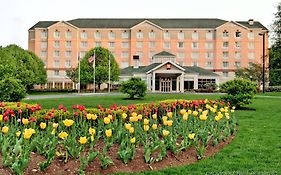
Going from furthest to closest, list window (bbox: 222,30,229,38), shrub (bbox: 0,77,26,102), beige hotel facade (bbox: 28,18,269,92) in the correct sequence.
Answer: beige hotel facade (bbox: 28,18,269,92)
window (bbox: 222,30,229,38)
shrub (bbox: 0,77,26,102)

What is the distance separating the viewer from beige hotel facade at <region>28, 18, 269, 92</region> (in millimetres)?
83875

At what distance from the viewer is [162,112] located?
1184 centimetres

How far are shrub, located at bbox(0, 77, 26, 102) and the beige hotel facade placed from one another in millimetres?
59339

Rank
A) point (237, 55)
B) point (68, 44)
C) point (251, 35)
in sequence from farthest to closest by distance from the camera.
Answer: point (68, 44) < point (237, 55) < point (251, 35)

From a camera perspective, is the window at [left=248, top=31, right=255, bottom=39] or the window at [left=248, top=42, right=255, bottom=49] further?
the window at [left=248, top=42, right=255, bottom=49]

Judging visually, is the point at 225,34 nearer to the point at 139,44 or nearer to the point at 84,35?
the point at 139,44

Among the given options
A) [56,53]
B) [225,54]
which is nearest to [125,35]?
[56,53]

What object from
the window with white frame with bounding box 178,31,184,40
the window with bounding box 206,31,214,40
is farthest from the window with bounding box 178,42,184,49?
the window with bounding box 206,31,214,40

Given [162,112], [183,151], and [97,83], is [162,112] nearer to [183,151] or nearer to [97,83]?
[183,151]

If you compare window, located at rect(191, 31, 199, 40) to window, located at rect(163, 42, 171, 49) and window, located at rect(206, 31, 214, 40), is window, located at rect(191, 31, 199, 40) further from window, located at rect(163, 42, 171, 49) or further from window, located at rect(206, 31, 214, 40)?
window, located at rect(163, 42, 171, 49)

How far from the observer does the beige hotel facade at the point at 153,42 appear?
275 ft

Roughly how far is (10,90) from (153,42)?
63.5 m

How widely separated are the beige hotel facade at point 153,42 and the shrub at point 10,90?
5934cm

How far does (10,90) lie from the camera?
23047mm
